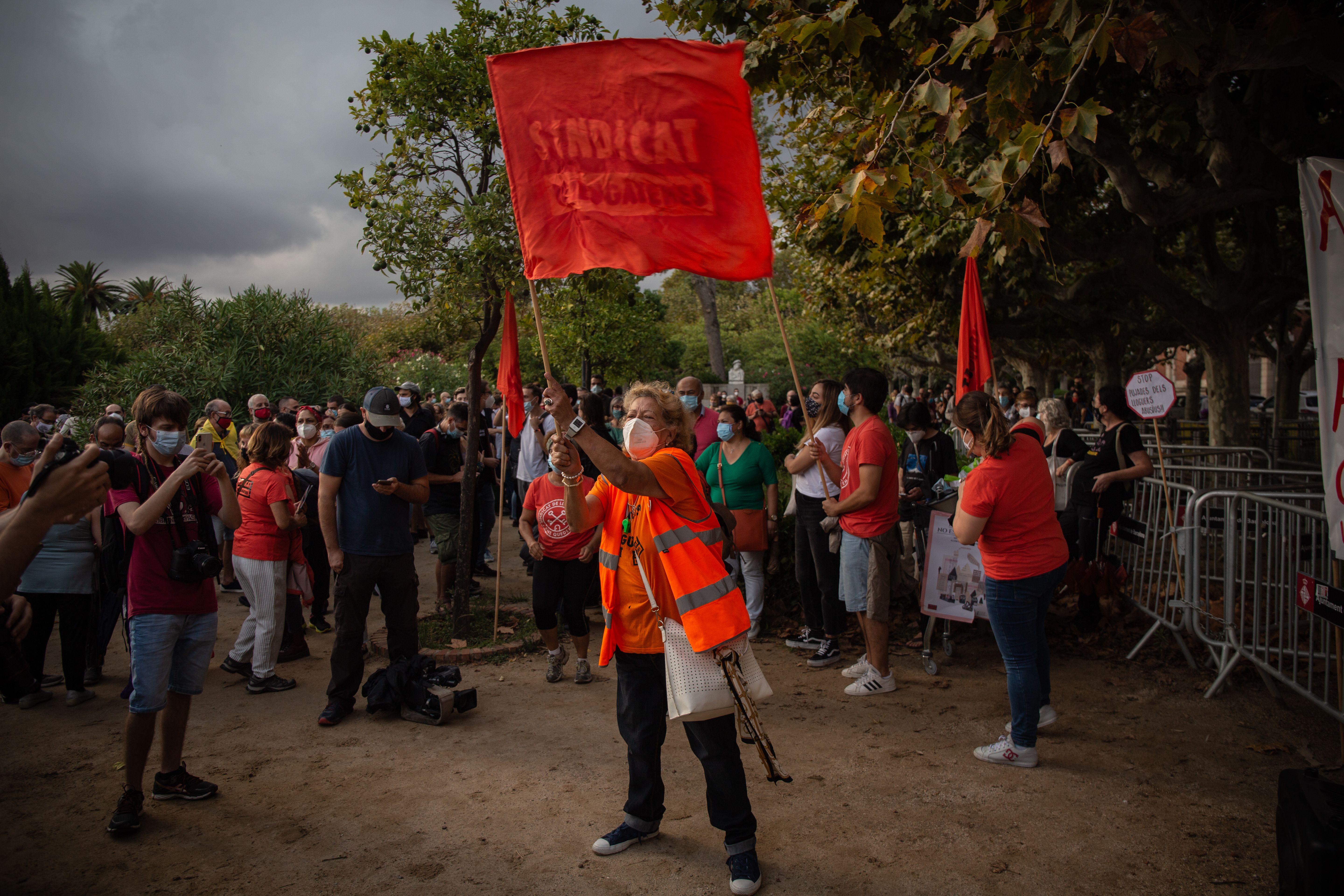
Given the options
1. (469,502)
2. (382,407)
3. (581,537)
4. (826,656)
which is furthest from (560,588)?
(826,656)

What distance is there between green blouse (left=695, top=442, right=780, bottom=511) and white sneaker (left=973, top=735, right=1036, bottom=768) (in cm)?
270

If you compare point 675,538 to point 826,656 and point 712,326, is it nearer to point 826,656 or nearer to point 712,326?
point 826,656

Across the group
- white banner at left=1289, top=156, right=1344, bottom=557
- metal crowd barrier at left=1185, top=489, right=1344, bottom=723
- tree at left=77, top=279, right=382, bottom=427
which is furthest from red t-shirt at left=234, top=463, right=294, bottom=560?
tree at left=77, top=279, right=382, bottom=427

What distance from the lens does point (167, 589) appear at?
3932mm

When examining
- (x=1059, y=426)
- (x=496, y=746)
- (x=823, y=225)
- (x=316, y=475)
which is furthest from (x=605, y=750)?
(x=823, y=225)

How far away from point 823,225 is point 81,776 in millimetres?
8569

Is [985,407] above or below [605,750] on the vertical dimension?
above

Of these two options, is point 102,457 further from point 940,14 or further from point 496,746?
point 940,14

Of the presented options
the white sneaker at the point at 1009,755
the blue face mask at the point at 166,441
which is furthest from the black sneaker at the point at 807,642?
the blue face mask at the point at 166,441

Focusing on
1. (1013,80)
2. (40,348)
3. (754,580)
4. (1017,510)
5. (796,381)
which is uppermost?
(40,348)

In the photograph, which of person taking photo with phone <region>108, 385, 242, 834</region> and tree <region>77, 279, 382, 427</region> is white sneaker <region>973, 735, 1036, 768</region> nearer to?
person taking photo with phone <region>108, 385, 242, 834</region>

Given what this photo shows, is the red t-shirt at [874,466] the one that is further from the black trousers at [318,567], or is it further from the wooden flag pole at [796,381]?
the black trousers at [318,567]

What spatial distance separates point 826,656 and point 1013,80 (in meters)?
4.14

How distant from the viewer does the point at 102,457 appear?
385 cm
